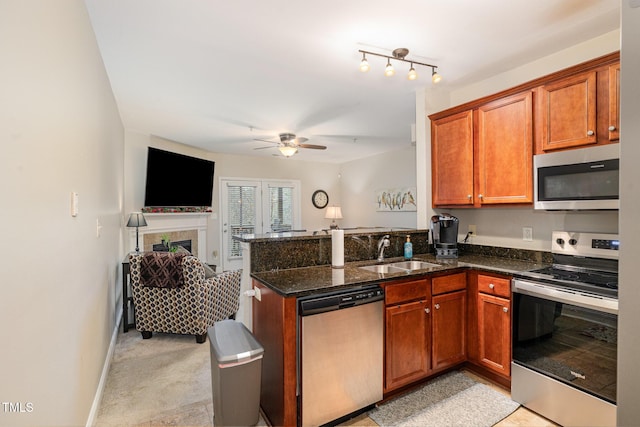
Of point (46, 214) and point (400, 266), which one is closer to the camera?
point (46, 214)

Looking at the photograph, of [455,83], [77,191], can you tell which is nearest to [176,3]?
[77,191]

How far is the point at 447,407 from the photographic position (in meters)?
2.18

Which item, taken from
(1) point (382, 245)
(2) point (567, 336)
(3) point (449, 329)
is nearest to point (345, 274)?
(1) point (382, 245)

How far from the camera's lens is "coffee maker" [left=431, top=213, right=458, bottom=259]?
9.89 feet

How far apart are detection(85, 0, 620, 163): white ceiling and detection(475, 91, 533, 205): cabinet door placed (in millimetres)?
467

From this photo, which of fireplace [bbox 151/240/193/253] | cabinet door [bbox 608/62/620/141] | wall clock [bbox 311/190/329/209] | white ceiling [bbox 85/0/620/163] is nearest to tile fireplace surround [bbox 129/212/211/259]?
fireplace [bbox 151/240/193/253]

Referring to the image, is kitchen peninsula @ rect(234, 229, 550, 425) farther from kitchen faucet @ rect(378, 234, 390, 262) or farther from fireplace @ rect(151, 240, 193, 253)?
fireplace @ rect(151, 240, 193, 253)

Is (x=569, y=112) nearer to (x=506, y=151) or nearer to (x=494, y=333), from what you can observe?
(x=506, y=151)

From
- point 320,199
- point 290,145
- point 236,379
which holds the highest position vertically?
point 290,145

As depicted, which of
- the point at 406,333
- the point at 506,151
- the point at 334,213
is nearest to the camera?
the point at 406,333

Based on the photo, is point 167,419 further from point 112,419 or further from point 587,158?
point 587,158

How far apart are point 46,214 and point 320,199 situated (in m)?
6.74

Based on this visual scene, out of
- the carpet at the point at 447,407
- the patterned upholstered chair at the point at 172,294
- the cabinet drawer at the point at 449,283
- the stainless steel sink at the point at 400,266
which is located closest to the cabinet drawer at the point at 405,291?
the cabinet drawer at the point at 449,283

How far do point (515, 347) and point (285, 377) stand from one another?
1.63 m
